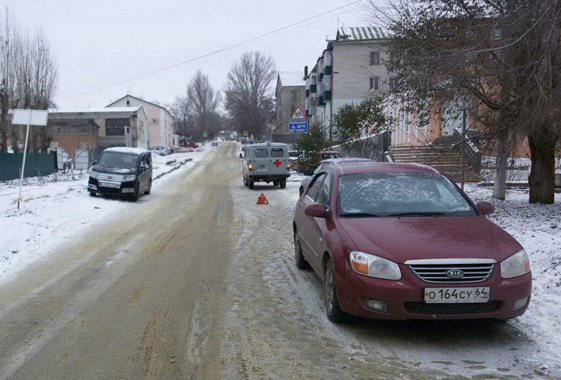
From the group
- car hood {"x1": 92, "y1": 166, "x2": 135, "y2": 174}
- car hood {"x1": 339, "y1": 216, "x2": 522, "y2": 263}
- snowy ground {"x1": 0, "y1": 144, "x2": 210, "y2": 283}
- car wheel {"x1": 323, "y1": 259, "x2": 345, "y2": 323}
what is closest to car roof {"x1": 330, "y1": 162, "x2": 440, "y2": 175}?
car hood {"x1": 339, "y1": 216, "x2": 522, "y2": 263}

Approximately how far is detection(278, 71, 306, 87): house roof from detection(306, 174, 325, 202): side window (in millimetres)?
85754

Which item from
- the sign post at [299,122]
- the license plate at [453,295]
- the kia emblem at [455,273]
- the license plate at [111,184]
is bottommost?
the license plate at [111,184]

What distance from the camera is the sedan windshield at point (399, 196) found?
548 cm

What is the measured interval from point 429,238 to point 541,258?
3.19 m

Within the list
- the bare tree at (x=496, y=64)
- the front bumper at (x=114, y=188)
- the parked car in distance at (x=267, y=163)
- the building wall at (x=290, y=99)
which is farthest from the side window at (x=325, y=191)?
the building wall at (x=290, y=99)

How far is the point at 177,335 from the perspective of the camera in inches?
185

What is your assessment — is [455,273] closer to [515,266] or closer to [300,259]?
[515,266]

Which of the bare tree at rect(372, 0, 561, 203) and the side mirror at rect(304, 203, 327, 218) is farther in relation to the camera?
the bare tree at rect(372, 0, 561, 203)

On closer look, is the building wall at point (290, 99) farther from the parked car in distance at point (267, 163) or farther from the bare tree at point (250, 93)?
the parked car in distance at point (267, 163)

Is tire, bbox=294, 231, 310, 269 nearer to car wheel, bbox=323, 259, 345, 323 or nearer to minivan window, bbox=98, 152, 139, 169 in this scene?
car wheel, bbox=323, 259, 345, 323

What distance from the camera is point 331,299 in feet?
16.5

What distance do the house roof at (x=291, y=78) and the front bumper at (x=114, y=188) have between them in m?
76.5

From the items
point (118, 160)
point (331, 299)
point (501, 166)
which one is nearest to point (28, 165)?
point (118, 160)

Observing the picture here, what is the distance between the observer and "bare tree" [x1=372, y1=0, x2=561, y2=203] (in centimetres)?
861
